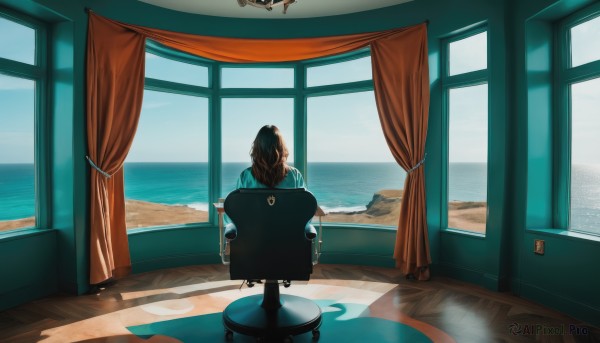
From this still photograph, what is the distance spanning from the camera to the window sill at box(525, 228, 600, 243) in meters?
2.68

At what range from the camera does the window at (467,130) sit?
140 inches

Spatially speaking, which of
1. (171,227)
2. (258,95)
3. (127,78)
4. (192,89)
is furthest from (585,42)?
(171,227)

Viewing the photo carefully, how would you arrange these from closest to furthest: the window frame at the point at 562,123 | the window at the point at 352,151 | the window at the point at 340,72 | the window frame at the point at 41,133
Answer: the window frame at the point at 562,123, the window frame at the point at 41,133, the window at the point at 340,72, the window at the point at 352,151

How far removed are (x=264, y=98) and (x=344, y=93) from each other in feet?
3.17

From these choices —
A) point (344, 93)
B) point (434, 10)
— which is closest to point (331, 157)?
point (344, 93)

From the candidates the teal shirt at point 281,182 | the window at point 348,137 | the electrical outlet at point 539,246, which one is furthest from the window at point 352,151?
the teal shirt at point 281,182

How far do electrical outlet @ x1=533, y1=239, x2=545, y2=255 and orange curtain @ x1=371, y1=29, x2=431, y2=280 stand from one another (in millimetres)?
908

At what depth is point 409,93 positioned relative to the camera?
375cm

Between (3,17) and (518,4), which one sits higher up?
(518,4)

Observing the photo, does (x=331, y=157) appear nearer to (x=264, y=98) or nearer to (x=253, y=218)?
(x=264, y=98)

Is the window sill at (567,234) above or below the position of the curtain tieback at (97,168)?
below

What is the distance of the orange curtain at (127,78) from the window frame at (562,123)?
1069 mm

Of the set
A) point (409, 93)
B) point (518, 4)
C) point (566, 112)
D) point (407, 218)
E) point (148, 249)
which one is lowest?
point (148, 249)

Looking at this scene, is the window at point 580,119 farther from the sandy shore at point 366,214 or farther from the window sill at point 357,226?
the window sill at point 357,226
